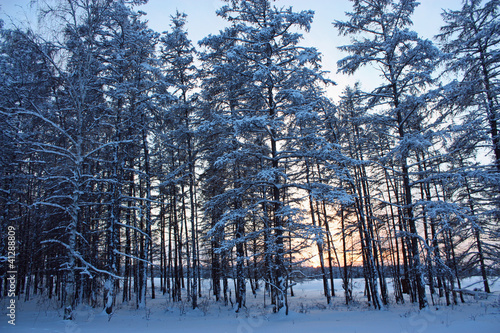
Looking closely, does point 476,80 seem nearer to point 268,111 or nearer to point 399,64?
point 399,64

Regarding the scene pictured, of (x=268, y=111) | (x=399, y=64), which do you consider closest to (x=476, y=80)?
(x=399, y=64)

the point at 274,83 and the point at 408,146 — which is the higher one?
the point at 274,83

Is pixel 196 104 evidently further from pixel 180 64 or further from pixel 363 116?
pixel 363 116

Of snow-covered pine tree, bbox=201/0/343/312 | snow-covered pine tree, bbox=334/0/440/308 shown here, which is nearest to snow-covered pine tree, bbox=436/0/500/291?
snow-covered pine tree, bbox=334/0/440/308

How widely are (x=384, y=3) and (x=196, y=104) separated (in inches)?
475

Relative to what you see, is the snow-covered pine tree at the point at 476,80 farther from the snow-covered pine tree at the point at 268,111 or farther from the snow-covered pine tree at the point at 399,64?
the snow-covered pine tree at the point at 268,111

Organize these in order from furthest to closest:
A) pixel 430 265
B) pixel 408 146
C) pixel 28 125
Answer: pixel 28 125 → pixel 430 265 → pixel 408 146

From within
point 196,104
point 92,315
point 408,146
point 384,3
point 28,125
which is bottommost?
point 92,315

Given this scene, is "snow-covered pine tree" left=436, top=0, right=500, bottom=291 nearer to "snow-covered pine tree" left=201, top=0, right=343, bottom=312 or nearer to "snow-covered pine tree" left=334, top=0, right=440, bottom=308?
"snow-covered pine tree" left=334, top=0, right=440, bottom=308

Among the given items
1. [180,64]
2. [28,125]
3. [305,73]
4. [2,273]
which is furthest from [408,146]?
[2,273]

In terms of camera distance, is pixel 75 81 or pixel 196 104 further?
pixel 196 104

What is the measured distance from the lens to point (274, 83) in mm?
12797

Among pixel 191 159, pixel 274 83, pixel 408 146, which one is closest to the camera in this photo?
pixel 408 146

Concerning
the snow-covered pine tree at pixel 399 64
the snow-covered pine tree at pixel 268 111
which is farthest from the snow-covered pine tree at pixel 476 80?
the snow-covered pine tree at pixel 268 111
